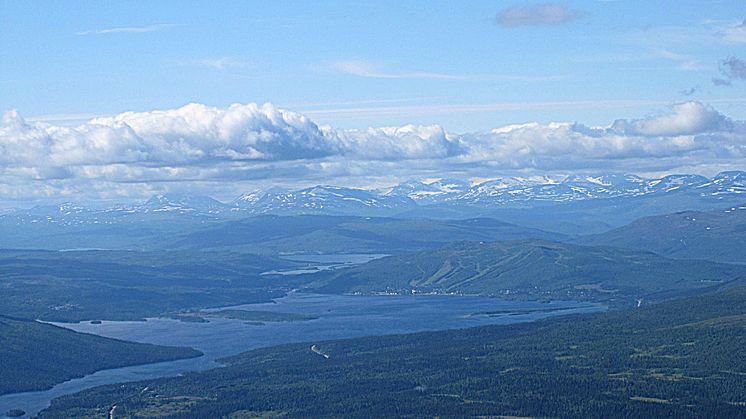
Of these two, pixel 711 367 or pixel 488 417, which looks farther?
pixel 711 367

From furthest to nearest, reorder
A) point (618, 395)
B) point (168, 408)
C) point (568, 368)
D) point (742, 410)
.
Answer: point (568, 368) → point (168, 408) → point (618, 395) → point (742, 410)

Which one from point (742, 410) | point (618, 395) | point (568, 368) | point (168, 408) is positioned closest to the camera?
point (742, 410)

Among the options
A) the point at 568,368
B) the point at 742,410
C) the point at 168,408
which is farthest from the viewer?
the point at 568,368

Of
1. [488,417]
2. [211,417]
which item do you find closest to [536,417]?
[488,417]

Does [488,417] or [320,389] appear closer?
[488,417]

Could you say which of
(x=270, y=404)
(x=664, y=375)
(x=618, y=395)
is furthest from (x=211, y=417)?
(x=664, y=375)

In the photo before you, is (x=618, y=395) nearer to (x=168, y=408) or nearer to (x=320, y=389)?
(x=320, y=389)

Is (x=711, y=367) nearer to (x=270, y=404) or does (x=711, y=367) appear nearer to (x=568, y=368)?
(x=568, y=368)
